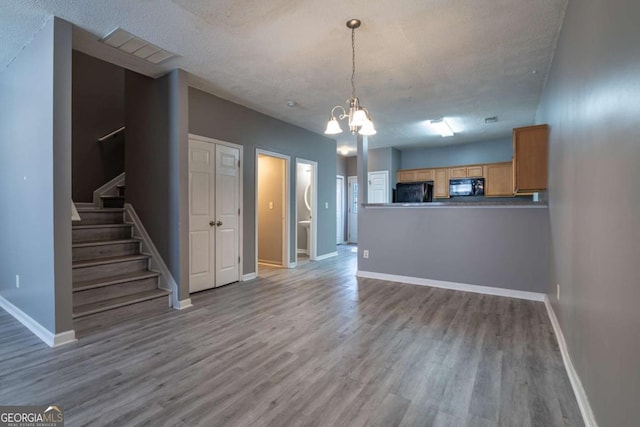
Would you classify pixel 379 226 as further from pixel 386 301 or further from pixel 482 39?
pixel 482 39

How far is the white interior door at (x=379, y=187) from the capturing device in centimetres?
793

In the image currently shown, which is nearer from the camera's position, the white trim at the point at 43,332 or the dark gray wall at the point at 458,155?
the white trim at the point at 43,332

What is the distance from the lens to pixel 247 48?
301cm

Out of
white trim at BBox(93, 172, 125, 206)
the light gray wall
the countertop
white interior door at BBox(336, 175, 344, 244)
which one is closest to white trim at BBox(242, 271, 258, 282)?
the countertop

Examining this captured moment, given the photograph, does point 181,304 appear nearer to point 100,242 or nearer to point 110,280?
point 110,280

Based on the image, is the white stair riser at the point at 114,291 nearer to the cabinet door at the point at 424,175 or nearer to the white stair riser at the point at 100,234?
the white stair riser at the point at 100,234

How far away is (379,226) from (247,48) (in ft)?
10.4

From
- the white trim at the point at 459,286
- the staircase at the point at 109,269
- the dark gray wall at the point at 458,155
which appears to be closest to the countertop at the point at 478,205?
the white trim at the point at 459,286

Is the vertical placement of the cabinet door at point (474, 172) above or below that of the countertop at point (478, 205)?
above

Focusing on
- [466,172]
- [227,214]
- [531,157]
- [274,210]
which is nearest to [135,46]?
[227,214]

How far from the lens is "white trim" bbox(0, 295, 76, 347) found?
2545 millimetres

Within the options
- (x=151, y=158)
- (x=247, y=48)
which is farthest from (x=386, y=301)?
(x=151, y=158)

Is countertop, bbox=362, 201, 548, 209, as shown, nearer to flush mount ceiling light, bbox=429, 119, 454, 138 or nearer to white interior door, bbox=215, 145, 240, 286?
flush mount ceiling light, bbox=429, 119, 454, 138

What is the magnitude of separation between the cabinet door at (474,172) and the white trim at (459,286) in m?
3.72
